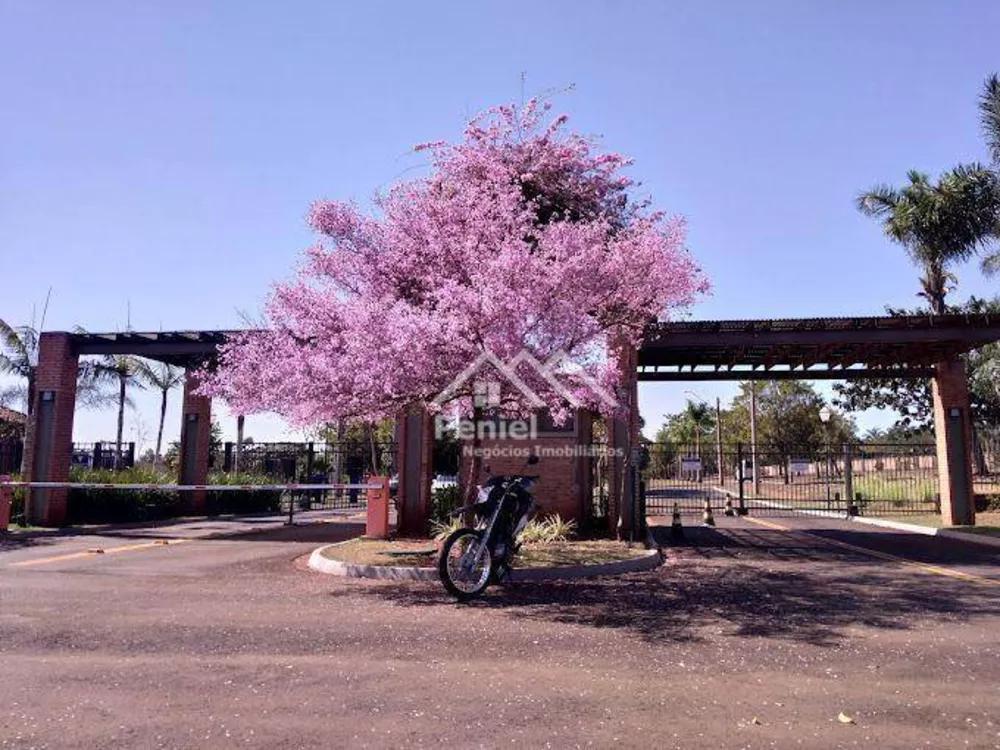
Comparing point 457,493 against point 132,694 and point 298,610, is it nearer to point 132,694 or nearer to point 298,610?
point 298,610

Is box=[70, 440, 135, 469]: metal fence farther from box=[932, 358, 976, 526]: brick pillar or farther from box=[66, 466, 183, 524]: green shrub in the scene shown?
box=[932, 358, 976, 526]: brick pillar

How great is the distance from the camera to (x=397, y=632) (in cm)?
687

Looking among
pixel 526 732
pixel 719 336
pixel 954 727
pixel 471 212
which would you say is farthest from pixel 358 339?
pixel 719 336

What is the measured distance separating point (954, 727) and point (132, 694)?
4.95 meters

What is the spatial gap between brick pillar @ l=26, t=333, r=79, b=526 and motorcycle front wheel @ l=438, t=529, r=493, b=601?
13638mm

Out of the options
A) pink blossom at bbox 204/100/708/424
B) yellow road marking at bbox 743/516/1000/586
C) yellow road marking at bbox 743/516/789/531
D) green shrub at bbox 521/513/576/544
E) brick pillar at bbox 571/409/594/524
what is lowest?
yellow road marking at bbox 743/516/789/531

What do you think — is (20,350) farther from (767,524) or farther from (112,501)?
(767,524)

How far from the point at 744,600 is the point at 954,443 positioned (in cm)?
1533

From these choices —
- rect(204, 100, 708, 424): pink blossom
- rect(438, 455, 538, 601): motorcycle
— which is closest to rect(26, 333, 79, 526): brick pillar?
rect(204, 100, 708, 424): pink blossom

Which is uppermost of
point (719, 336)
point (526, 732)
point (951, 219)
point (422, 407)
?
point (951, 219)

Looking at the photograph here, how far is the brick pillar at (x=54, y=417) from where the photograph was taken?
18.4m

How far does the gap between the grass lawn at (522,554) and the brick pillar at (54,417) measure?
954 centimetres

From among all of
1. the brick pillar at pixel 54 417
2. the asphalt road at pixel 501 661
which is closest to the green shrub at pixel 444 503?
the asphalt road at pixel 501 661

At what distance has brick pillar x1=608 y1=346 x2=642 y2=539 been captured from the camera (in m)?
14.9
